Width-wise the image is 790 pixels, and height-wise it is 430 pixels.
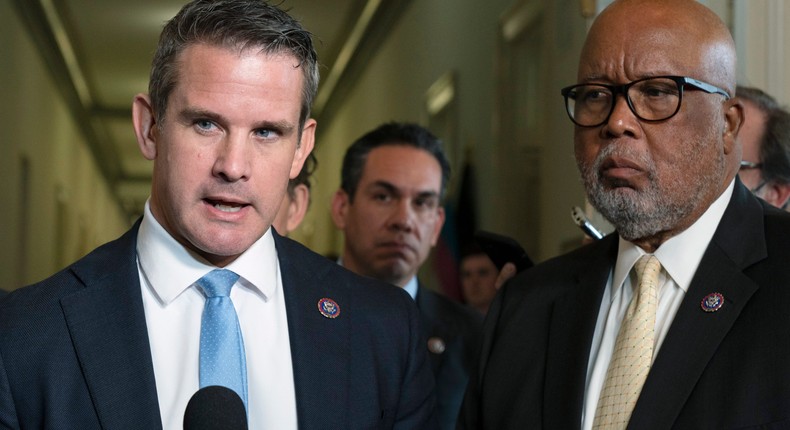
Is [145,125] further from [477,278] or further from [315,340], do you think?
[477,278]

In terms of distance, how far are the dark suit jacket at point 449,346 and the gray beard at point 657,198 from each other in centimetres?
123

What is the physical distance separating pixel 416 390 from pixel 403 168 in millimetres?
1637

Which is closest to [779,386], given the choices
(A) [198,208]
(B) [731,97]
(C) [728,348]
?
(C) [728,348]

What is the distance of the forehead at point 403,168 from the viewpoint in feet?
11.7

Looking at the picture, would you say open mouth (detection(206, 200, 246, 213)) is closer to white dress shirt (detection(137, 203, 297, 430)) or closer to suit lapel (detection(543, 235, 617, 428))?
white dress shirt (detection(137, 203, 297, 430))

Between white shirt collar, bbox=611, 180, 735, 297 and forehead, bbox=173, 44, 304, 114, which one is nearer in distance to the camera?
forehead, bbox=173, 44, 304, 114

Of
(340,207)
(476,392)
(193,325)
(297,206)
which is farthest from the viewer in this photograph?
(340,207)

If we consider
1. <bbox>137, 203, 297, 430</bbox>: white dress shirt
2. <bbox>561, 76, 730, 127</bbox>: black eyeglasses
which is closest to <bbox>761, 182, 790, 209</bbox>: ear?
<bbox>561, 76, 730, 127</bbox>: black eyeglasses

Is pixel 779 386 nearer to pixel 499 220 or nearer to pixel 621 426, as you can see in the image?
pixel 621 426

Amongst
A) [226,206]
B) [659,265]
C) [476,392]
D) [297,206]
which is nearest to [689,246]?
[659,265]

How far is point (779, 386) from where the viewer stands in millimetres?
1738

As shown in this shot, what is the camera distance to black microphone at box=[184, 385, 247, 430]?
4.34 ft

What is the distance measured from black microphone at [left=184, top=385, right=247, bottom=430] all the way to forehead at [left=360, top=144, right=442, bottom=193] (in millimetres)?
2227

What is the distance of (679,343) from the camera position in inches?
73.7
